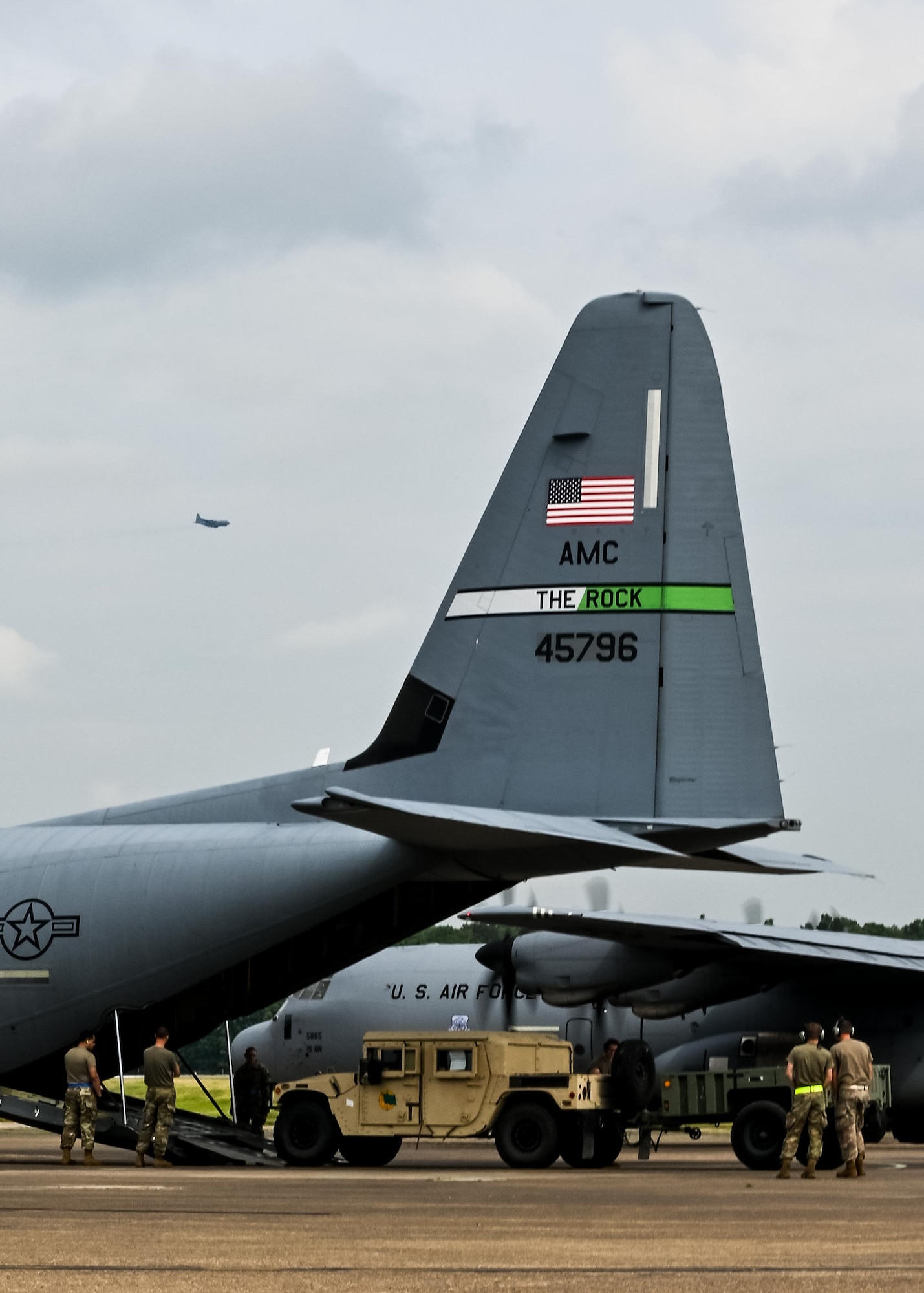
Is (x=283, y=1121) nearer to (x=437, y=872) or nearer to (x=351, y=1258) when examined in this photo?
(x=437, y=872)

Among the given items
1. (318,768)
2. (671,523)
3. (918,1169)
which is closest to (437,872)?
(318,768)

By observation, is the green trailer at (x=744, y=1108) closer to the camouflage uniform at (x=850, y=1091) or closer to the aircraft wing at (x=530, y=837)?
the camouflage uniform at (x=850, y=1091)

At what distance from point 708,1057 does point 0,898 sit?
32.4 feet

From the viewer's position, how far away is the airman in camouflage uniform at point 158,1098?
17438 millimetres

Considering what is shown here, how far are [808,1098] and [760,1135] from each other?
2481 mm

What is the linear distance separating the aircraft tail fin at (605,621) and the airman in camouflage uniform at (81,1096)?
3.83 meters

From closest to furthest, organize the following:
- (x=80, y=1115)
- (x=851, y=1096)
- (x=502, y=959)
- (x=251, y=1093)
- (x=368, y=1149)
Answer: (x=851, y=1096) < (x=80, y=1115) < (x=368, y=1149) < (x=502, y=959) < (x=251, y=1093)

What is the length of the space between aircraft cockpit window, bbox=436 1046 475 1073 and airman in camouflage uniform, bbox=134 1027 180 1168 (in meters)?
2.63

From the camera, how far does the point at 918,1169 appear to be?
1886cm

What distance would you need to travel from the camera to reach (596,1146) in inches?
722

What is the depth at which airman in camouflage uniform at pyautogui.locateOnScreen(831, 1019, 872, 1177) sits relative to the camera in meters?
16.8

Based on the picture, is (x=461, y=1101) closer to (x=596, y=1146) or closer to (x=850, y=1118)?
(x=596, y=1146)

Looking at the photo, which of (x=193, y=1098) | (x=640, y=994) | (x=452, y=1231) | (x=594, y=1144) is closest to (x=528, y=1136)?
(x=594, y=1144)

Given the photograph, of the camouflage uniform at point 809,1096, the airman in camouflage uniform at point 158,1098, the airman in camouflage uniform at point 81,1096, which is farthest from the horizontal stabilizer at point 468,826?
the airman in camouflage uniform at point 81,1096
